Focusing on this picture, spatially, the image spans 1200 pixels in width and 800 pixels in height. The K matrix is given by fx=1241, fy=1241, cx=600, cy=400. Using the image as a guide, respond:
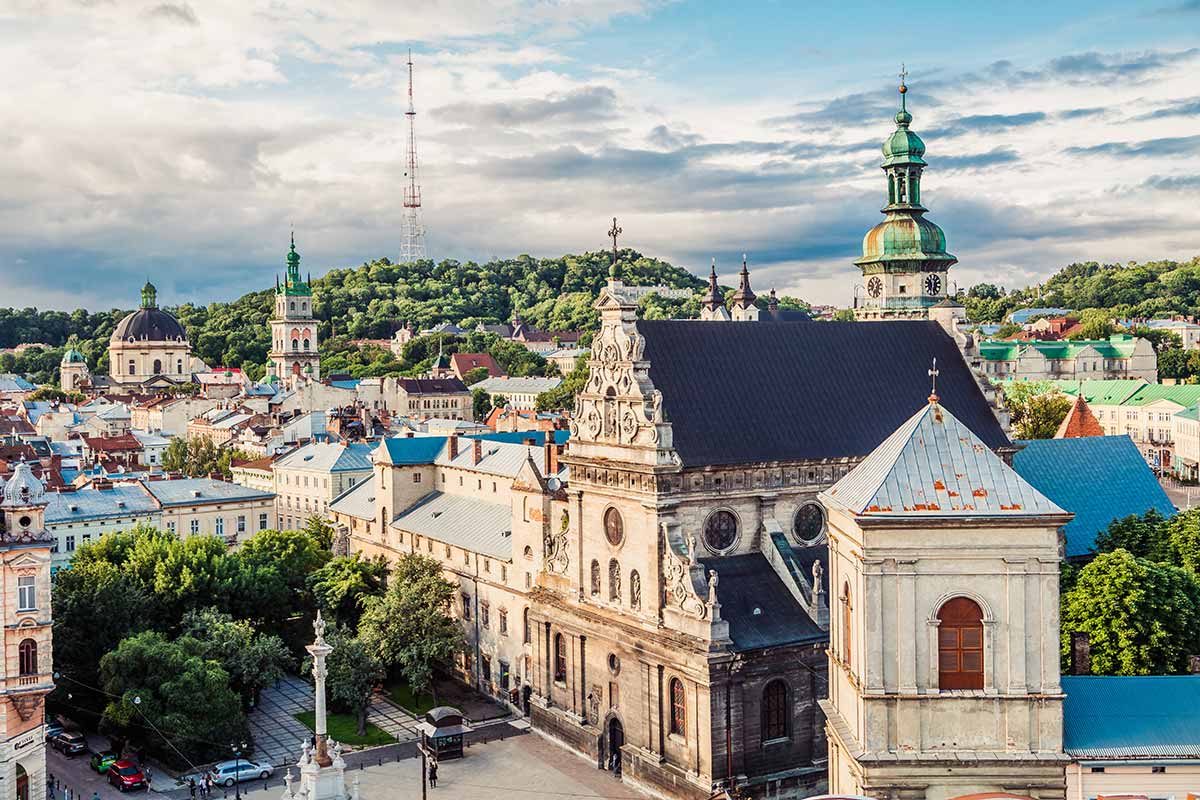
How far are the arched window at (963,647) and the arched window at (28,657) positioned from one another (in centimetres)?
3586

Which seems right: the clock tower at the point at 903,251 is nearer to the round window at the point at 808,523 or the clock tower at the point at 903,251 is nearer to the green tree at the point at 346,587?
the round window at the point at 808,523

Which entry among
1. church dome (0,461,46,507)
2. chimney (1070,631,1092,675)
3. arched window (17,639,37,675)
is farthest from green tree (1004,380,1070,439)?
arched window (17,639,37,675)

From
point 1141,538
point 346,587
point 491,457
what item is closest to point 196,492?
point 346,587

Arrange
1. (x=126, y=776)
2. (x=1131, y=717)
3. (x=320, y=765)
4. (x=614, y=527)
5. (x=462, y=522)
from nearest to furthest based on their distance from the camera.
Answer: (x=1131, y=717), (x=320, y=765), (x=126, y=776), (x=614, y=527), (x=462, y=522)

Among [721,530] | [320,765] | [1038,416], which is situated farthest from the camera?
[1038,416]

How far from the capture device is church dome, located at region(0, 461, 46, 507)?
158ft

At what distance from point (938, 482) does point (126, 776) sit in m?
38.1

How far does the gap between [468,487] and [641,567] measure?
26031 mm

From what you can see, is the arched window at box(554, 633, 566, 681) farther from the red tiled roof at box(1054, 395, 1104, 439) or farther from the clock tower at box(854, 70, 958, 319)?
the red tiled roof at box(1054, 395, 1104, 439)

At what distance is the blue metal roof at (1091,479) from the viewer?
209ft

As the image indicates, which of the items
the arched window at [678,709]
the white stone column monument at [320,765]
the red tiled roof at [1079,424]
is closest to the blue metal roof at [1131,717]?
the arched window at [678,709]

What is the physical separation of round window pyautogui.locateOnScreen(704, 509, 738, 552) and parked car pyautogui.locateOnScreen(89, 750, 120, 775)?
1090 inches

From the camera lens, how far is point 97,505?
83062 millimetres

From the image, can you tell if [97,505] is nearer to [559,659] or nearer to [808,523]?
[559,659]
